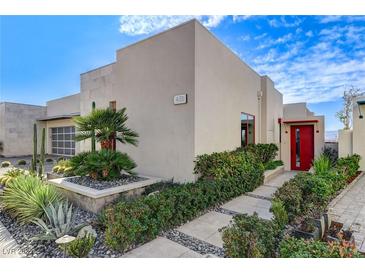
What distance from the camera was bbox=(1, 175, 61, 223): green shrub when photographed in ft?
13.3

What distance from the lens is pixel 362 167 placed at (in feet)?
30.2

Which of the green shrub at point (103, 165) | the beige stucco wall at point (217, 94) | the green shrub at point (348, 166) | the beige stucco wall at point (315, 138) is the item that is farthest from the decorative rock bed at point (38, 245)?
the beige stucco wall at point (315, 138)

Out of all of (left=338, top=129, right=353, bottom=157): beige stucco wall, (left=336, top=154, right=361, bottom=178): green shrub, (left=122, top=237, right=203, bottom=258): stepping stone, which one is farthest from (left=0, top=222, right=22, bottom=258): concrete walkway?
(left=338, top=129, right=353, bottom=157): beige stucco wall

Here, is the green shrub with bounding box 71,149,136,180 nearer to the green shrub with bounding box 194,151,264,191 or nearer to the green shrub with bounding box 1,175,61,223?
the green shrub with bounding box 1,175,61,223

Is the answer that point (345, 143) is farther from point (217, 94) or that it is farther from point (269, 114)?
point (217, 94)

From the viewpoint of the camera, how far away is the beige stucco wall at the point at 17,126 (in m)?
17.4

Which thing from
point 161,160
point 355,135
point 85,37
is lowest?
point 161,160

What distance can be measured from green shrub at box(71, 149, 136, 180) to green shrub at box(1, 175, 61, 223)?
1.08 m

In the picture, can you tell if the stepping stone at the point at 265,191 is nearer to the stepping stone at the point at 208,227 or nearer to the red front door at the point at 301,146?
the stepping stone at the point at 208,227

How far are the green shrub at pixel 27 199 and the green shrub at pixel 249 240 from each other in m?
3.54

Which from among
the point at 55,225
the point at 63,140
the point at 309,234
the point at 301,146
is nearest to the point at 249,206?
the point at 309,234
